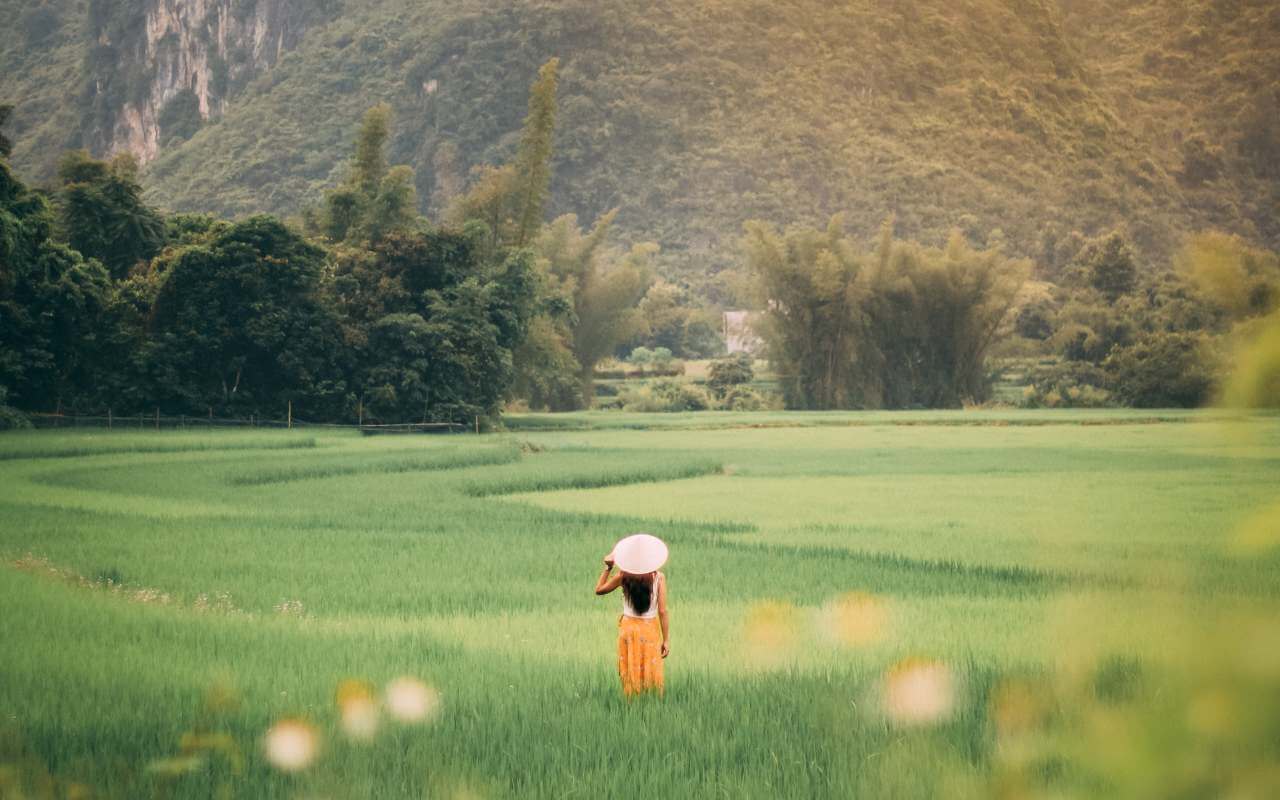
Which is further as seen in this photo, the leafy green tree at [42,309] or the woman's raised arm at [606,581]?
the leafy green tree at [42,309]

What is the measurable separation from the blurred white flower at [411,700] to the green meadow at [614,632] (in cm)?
8

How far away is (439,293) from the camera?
37.2m

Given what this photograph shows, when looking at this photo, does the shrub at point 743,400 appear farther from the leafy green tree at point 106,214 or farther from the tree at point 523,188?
the leafy green tree at point 106,214

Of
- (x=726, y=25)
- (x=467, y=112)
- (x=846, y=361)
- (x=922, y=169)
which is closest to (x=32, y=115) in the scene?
(x=467, y=112)

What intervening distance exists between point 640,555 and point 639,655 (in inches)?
24.4

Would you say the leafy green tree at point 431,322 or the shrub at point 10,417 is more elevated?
the leafy green tree at point 431,322

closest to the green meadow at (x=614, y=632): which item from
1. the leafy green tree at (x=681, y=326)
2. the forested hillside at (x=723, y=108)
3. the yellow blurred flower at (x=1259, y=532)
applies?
the yellow blurred flower at (x=1259, y=532)

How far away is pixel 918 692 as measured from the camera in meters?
5.95

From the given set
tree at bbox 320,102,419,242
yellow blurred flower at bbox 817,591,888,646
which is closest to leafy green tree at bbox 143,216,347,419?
tree at bbox 320,102,419,242

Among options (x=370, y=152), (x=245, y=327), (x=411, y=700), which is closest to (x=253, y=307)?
(x=245, y=327)

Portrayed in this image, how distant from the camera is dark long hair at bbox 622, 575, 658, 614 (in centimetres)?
507

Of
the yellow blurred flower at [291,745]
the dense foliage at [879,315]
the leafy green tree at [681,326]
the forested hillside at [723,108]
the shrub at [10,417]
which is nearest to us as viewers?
the yellow blurred flower at [291,745]

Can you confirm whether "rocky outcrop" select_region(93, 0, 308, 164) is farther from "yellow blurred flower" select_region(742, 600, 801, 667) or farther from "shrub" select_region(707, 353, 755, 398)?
"yellow blurred flower" select_region(742, 600, 801, 667)

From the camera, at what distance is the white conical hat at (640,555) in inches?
195
